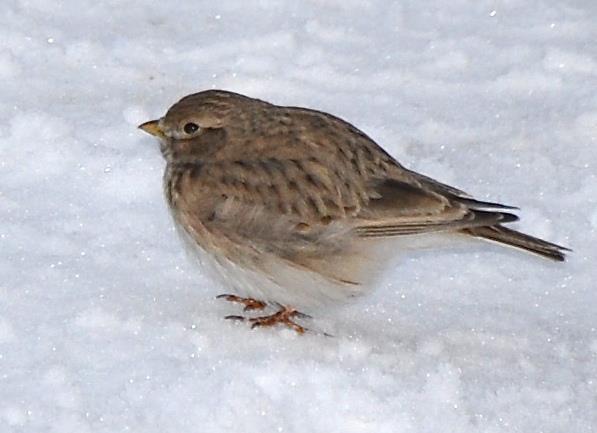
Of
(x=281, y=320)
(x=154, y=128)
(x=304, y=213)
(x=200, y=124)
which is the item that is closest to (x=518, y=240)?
(x=304, y=213)

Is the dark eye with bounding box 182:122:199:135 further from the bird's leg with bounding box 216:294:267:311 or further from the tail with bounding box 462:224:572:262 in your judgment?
the tail with bounding box 462:224:572:262

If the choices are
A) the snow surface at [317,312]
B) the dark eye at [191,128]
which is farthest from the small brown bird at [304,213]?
the snow surface at [317,312]

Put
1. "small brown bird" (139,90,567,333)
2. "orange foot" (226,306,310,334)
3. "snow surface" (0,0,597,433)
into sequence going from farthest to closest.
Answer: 1. "orange foot" (226,306,310,334)
2. "small brown bird" (139,90,567,333)
3. "snow surface" (0,0,597,433)

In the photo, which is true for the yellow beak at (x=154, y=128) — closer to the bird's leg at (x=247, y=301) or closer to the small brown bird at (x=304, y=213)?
the small brown bird at (x=304, y=213)

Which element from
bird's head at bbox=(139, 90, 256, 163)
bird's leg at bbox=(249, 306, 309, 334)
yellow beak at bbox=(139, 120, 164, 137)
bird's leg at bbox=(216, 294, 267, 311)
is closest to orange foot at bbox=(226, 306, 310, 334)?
bird's leg at bbox=(249, 306, 309, 334)

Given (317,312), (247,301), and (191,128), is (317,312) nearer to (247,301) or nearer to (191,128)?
(247,301)

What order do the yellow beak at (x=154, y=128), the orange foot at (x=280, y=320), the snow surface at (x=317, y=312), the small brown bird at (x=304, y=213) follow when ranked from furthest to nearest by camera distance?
1. the yellow beak at (x=154, y=128)
2. the orange foot at (x=280, y=320)
3. the small brown bird at (x=304, y=213)
4. the snow surface at (x=317, y=312)

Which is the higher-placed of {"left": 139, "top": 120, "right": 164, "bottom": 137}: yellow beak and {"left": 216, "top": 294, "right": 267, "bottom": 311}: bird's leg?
{"left": 139, "top": 120, "right": 164, "bottom": 137}: yellow beak

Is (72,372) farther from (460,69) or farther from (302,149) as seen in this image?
(460,69)
